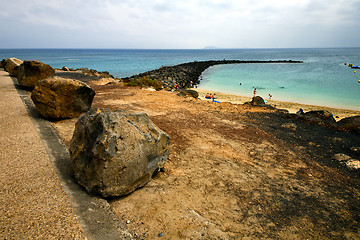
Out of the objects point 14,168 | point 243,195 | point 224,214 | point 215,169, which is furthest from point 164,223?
point 14,168

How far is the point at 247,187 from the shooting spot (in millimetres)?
4230

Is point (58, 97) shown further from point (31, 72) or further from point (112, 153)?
point (31, 72)

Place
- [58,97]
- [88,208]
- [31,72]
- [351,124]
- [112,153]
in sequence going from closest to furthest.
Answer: [88,208] → [112,153] → [58,97] → [351,124] → [31,72]

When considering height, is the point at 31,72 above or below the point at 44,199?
above

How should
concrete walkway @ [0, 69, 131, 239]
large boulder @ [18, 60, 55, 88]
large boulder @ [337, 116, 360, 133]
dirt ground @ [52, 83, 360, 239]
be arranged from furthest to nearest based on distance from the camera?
large boulder @ [18, 60, 55, 88]
large boulder @ [337, 116, 360, 133]
dirt ground @ [52, 83, 360, 239]
concrete walkway @ [0, 69, 131, 239]

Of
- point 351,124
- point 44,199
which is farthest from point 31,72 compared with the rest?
point 351,124

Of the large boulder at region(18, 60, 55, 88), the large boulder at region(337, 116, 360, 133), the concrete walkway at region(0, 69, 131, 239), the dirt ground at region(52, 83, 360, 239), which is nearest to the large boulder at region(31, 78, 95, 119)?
the dirt ground at region(52, 83, 360, 239)

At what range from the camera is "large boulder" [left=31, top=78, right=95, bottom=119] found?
630 cm

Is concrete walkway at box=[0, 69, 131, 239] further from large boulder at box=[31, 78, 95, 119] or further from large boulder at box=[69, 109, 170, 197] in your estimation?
large boulder at box=[31, 78, 95, 119]

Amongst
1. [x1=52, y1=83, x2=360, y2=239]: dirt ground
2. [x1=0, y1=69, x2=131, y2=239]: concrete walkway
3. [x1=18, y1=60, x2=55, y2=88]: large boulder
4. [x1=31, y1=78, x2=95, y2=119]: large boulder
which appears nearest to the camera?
[x1=0, y1=69, x2=131, y2=239]: concrete walkway

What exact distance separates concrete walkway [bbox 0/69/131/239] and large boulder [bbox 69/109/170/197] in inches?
10.5

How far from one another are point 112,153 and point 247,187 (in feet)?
8.88

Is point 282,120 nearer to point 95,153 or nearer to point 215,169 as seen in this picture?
point 215,169

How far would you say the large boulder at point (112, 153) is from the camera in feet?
10.7
